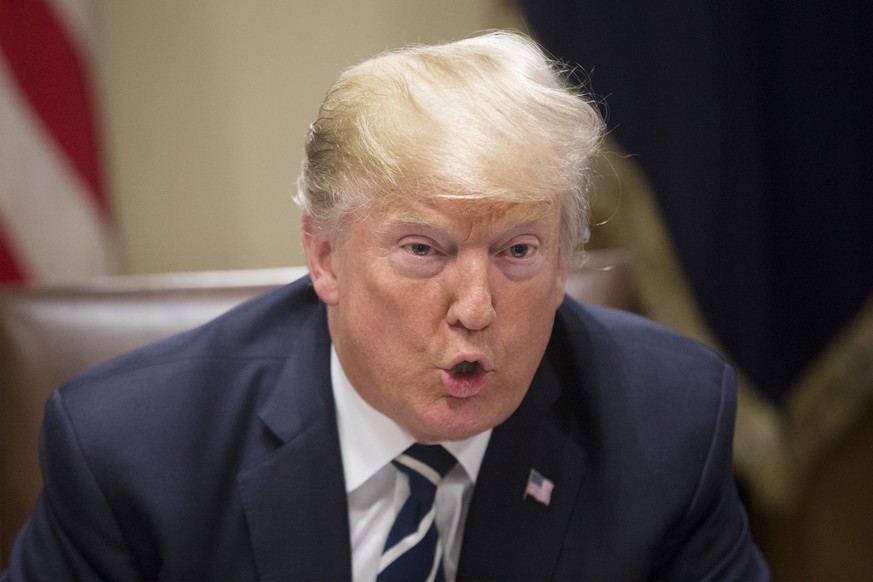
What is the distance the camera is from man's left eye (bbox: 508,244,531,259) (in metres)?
1.11

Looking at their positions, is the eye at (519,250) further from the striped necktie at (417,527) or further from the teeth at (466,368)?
the striped necktie at (417,527)

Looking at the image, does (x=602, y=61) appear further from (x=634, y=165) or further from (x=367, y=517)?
(x=367, y=517)

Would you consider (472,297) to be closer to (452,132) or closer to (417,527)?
(452,132)

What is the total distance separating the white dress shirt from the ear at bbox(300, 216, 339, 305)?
6.7 inches

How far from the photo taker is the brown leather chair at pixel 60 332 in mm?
1596

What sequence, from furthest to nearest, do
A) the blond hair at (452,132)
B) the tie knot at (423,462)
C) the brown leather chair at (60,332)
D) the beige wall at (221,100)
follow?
the beige wall at (221,100), the brown leather chair at (60,332), the tie knot at (423,462), the blond hair at (452,132)

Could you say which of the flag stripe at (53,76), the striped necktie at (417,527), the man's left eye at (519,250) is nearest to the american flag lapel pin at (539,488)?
the striped necktie at (417,527)

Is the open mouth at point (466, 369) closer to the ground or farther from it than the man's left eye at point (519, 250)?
closer to the ground

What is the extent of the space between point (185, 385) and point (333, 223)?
1.07 ft

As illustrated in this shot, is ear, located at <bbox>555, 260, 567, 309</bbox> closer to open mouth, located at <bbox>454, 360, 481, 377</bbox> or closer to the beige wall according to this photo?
open mouth, located at <bbox>454, 360, 481, 377</bbox>

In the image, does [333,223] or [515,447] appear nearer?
[333,223]

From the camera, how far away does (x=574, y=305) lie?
1465 mm

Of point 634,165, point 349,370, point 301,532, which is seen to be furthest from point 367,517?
point 634,165

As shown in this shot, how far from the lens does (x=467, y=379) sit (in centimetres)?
112
